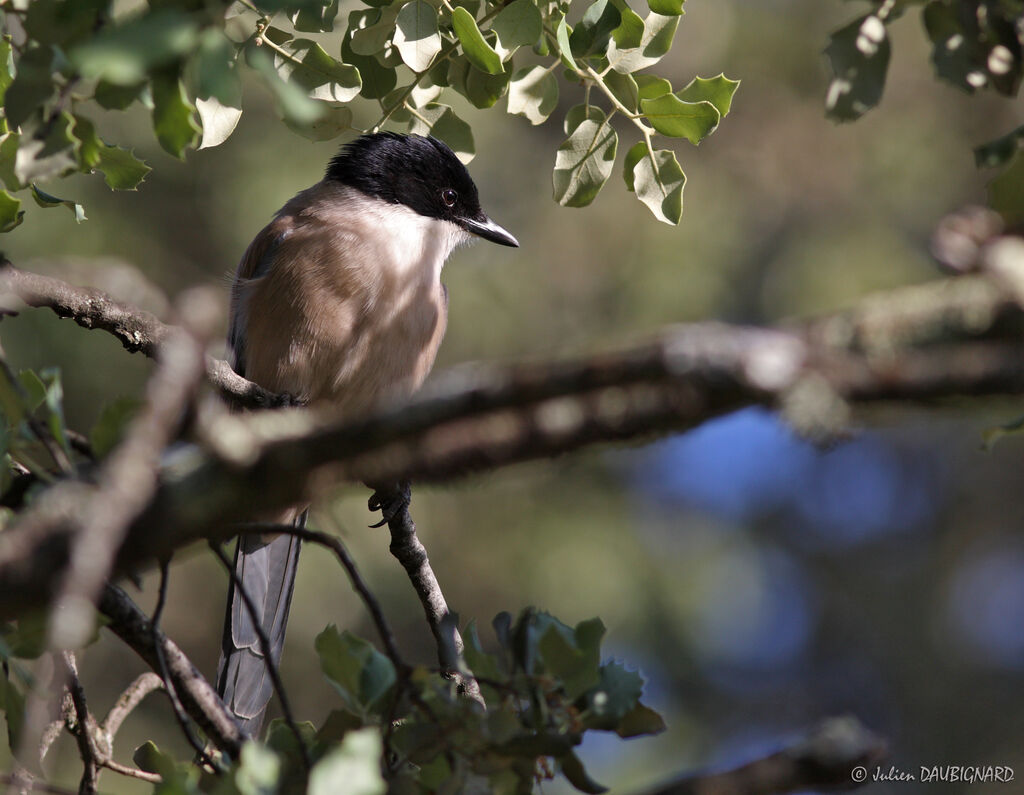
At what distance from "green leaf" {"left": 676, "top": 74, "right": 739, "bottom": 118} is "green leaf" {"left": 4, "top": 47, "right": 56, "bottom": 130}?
1.49m

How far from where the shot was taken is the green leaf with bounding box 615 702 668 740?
2025 millimetres

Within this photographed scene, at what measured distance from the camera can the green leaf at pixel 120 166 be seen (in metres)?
2.48

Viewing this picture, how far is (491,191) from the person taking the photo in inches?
362

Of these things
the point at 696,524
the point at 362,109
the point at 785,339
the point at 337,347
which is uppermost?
the point at 362,109

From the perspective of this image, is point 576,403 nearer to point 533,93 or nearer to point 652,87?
point 652,87

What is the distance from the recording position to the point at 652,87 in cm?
277

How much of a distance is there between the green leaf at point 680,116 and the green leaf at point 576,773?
1.46 m

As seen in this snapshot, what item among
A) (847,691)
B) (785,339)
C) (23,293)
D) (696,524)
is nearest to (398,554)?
(23,293)

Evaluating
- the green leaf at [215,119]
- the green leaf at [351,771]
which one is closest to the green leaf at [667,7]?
the green leaf at [215,119]

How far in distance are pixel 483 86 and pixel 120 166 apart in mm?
951

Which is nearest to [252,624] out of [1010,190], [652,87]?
[652,87]

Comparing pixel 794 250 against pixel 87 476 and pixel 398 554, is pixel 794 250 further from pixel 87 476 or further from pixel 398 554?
pixel 87 476

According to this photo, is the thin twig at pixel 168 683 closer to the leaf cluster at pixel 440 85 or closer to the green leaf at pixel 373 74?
the leaf cluster at pixel 440 85

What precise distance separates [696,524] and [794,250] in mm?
2520
